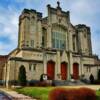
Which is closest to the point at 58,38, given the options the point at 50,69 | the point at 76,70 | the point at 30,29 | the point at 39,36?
the point at 39,36

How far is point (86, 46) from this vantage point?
46688mm

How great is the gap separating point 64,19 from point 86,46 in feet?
26.0

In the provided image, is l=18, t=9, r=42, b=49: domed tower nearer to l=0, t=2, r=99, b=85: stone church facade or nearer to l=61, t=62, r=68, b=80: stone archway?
l=0, t=2, r=99, b=85: stone church facade

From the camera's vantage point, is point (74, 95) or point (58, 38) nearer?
point (74, 95)

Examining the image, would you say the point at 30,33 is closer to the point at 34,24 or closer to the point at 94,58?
the point at 34,24

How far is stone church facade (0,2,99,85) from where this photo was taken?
37.0m

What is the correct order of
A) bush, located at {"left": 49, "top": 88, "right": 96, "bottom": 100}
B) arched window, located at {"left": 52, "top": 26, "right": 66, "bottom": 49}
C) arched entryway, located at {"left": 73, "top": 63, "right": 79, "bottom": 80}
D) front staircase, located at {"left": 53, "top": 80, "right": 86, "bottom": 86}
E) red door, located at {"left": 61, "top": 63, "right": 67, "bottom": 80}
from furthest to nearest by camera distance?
arched window, located at {"left": 52, "top": 26, "right": 66, "bottom": 49}
arched entryway, located at {"left": 73, "top": 63, "right": 79, "bottom": 80}
red door, located at {"left": 61, "top": 63, "right": 67, "bottom": 80}
front staircase, located at {"left": 53, "top": 80, "right": 86, "bottom": 86}
bush, located at {"left": 49, "top": 88, "right": 96, "bottom": 100}

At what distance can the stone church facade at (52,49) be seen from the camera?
1458 inches

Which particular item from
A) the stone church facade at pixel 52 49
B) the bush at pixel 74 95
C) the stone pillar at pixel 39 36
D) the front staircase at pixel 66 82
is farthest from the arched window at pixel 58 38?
the bush at pixel 74 95

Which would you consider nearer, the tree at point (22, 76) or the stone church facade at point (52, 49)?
the tree at point (22, 76)

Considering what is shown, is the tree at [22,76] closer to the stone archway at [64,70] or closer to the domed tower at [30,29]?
the domed tower at [30,29]

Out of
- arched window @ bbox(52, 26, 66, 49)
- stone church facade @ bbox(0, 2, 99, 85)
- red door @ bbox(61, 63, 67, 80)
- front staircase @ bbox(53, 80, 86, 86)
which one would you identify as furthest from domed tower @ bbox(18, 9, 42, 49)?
front staircase @ bbox(53, 80, 86, 86)

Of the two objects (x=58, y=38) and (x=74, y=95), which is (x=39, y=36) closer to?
(x=58, y=38)

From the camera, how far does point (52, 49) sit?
136 feet
